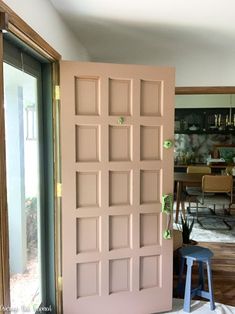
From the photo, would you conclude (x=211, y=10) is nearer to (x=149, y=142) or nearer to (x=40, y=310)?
(x=149, y=142)

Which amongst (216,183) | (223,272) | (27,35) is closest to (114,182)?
(27,35)

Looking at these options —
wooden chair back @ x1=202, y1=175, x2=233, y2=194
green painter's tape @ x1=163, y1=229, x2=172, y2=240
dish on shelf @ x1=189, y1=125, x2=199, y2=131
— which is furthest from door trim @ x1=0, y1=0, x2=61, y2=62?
dish on shelf @ x1=189, y1=125, x2=199, y2=131

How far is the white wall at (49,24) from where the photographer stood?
5.24ft

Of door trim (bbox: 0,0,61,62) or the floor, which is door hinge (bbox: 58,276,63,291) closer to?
the floor

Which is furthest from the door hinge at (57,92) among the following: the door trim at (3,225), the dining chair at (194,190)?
the dining chair at (194,190)

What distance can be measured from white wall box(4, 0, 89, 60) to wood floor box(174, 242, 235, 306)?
95.6 inches

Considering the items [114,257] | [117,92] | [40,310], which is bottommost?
[40,310]

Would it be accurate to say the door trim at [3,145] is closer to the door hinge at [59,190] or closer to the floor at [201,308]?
the door hinge at [59,190]

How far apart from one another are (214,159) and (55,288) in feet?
20.9

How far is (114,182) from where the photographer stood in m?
2.24

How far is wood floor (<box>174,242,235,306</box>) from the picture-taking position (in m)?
2.73

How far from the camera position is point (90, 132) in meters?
2.17

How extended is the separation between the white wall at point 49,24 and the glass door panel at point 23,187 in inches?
11.5

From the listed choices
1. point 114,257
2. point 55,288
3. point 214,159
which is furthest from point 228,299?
point 214,159
